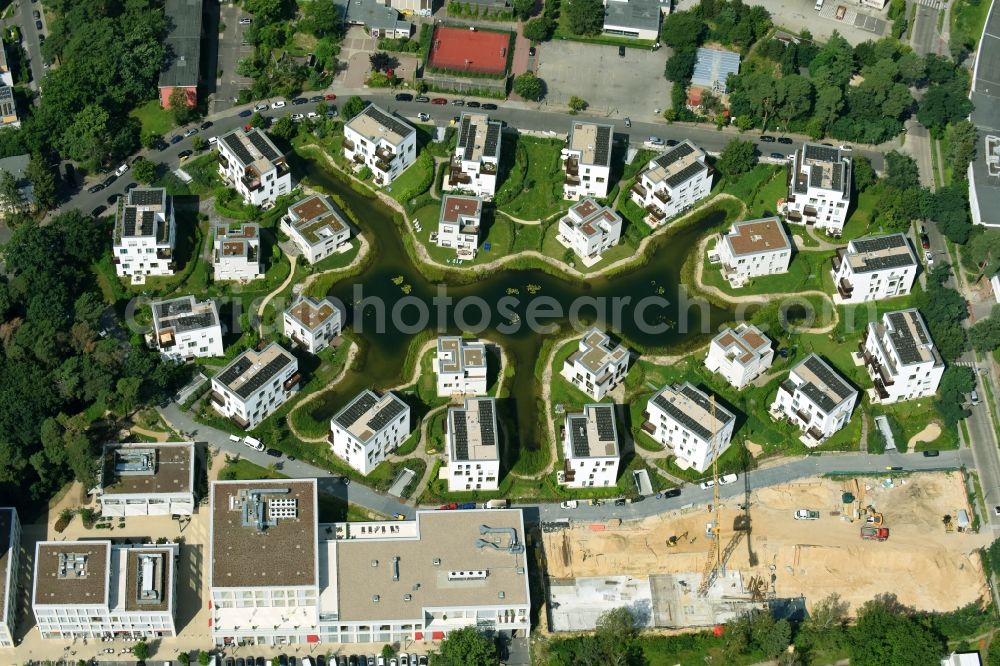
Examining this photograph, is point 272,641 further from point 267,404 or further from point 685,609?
point 685,609

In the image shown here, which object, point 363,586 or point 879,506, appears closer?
point 363,586

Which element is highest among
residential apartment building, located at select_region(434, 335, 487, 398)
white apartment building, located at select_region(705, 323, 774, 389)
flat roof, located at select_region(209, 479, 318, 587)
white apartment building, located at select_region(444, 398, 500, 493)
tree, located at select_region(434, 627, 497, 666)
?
white apartment building, located at select_region(705, 323, 774, 389)

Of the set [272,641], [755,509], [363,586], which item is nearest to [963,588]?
[755,509]

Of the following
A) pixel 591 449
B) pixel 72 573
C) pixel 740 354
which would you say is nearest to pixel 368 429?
pixel 591 449

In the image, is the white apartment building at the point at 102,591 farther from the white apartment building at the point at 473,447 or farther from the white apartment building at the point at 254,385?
the white apartment building at the point at 473,447

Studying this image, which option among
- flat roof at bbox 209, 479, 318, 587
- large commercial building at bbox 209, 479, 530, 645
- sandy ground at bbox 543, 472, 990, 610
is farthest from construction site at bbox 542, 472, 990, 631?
flat roof at bbox 209, 479, 318, 587

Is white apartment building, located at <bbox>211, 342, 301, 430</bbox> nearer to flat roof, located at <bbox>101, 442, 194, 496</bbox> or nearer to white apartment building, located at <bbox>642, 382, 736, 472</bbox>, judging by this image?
flat roof, located at <bbox>101, 442, 194, 496</bbox>
